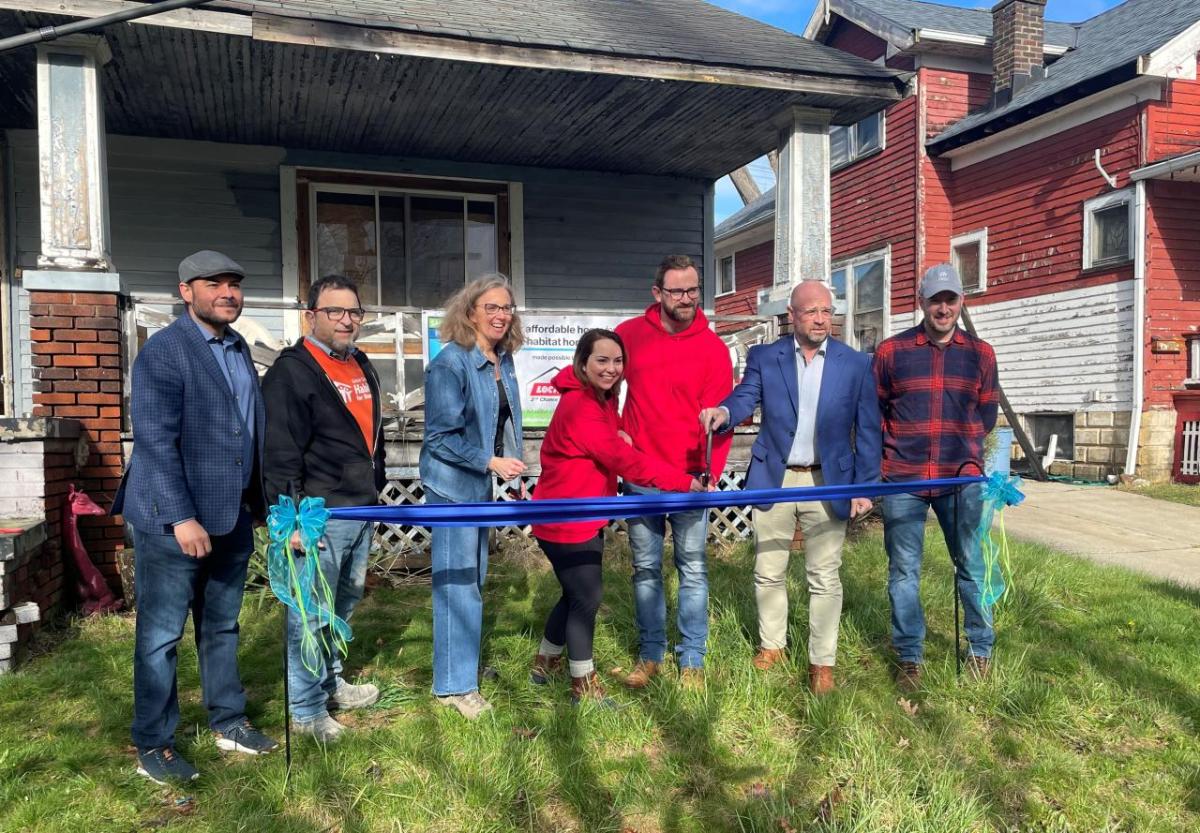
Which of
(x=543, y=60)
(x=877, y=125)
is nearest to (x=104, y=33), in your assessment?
(x=543, y=60)

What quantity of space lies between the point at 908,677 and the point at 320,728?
2649 millimetres

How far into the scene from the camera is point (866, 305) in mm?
17188

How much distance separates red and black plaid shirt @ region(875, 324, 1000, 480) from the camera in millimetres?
3863

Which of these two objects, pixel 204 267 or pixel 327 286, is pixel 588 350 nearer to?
pixel 327 286

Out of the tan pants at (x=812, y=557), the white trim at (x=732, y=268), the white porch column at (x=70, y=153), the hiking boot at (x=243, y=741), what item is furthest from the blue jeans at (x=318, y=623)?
the white trim at (x=732, y=268)

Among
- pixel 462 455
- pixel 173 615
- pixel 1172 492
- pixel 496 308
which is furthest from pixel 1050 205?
pixel 173 615

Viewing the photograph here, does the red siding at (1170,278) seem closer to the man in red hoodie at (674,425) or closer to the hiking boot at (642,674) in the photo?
the man in red hoodie at (674,425)

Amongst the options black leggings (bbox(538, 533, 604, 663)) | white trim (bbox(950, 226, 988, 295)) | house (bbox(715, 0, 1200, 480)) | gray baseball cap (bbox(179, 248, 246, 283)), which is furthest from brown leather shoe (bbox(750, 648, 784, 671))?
white trim (bbox(950, 226, 988, 295))

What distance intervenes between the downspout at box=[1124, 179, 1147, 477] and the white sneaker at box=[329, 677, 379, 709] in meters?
12.1

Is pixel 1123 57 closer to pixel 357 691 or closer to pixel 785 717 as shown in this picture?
pixel 785 717

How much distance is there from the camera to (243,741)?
325 cm

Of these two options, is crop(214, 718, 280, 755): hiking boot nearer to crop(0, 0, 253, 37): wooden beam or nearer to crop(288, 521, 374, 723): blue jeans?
crop(288, 521, 374, 723): blue jeans

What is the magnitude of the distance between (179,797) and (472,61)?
5.39 meters

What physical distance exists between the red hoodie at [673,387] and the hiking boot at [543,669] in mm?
1133
